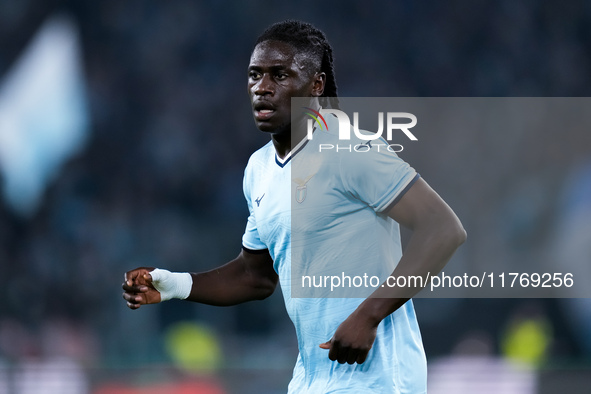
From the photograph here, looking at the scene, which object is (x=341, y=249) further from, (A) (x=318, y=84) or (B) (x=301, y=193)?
(A) (x=318, y=84)

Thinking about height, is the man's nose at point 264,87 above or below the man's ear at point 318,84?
below

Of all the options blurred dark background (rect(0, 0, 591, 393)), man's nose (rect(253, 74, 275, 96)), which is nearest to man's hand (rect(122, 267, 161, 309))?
man's nose (rect(253, 74, 275, 96))

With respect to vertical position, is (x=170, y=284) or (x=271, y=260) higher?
(x=271, y=260)

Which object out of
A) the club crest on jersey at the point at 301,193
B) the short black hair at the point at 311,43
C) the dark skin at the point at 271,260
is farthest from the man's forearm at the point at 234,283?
the short black hair at the point at 311,43

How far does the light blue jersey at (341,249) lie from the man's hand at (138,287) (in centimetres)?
57

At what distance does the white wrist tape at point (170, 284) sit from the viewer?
3.18 m

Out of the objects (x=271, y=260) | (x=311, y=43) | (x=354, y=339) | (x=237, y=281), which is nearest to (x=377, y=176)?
(x=354, y=339)

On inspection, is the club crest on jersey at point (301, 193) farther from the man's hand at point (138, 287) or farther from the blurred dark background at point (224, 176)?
the blurred dark background at point (224, 176)

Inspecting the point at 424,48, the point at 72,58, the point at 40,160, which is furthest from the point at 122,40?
the point at 424,48

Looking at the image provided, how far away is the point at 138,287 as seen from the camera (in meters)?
3.13

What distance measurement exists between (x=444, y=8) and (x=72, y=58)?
17.1 ft

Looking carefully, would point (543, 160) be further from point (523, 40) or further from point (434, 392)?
point (434, 392)

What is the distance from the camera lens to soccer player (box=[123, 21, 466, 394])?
8.50 feet

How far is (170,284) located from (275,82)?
0.92 metres
